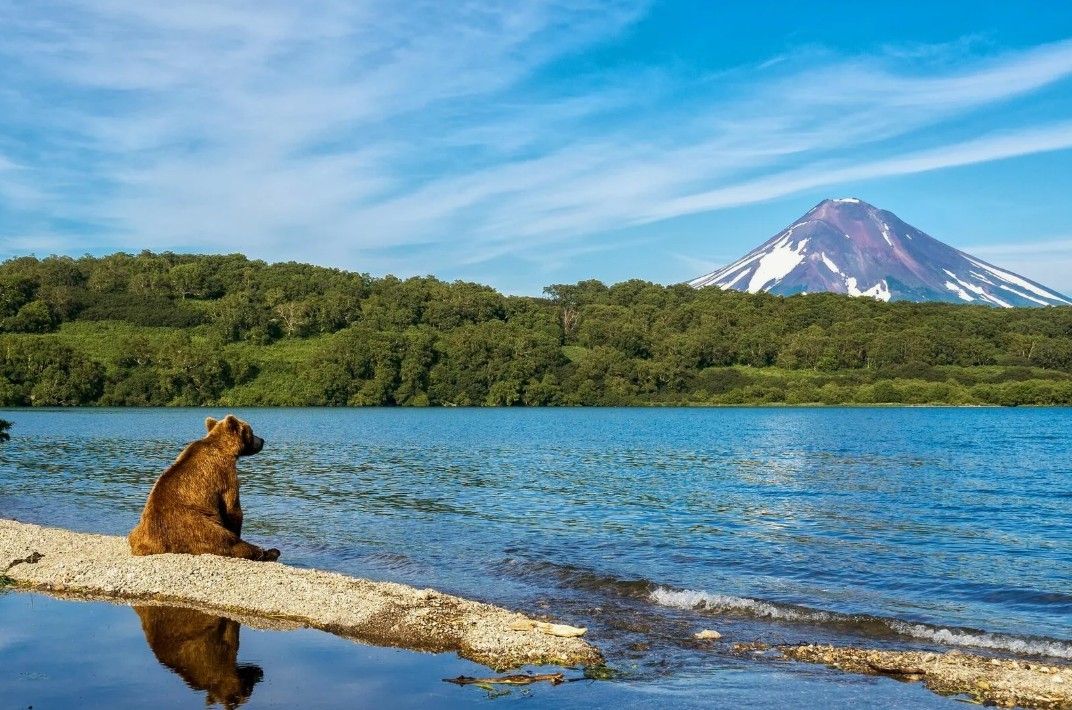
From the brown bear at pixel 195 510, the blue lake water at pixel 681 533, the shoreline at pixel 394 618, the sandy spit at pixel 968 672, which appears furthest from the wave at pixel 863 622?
the brown bear at pixel 195 510

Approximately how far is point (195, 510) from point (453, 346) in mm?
135463

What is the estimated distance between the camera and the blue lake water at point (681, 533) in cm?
1196

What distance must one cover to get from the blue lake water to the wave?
0.04 meters

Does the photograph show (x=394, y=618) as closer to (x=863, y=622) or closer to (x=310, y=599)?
(x=310, y=599)

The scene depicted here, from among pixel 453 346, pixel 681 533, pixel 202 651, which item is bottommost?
pixel 681 533

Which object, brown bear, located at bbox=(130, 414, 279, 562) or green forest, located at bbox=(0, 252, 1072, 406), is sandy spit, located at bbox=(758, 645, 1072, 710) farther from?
green forest, located at bbox=(0, 252, 1072, 406)

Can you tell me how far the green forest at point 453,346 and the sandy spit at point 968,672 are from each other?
125 m

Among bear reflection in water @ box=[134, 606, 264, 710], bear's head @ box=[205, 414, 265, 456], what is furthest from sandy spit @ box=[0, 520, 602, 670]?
bear's head @ box=[205, 414, 265, 456]

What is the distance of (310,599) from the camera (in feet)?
36.7

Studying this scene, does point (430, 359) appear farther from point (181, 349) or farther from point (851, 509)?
point (851, 509)

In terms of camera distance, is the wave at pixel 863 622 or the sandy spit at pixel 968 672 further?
the wave at pixel 863 622

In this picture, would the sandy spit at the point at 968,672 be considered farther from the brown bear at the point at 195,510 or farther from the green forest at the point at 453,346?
the green forest at the point at 453,346

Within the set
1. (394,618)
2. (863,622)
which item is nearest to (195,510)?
(394,618)

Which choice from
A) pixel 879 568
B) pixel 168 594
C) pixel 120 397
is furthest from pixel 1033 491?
pixel 120 397
